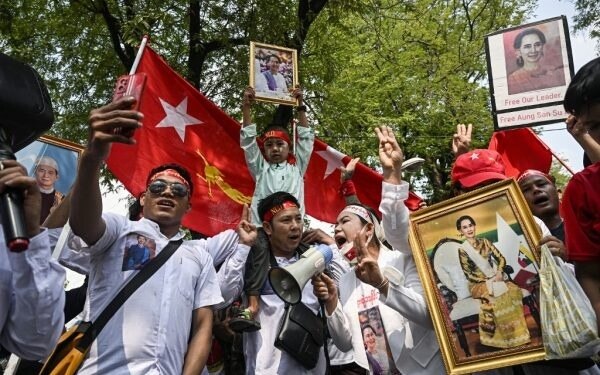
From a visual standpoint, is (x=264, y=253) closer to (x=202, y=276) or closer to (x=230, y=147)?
(x=202, y=276)

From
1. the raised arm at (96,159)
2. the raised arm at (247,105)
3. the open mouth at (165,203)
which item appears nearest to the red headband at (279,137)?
the raised arm at (247,105)

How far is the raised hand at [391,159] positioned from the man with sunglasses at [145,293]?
3.59ft

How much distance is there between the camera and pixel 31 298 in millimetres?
1873

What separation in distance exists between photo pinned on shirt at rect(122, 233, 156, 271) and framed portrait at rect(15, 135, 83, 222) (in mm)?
2354

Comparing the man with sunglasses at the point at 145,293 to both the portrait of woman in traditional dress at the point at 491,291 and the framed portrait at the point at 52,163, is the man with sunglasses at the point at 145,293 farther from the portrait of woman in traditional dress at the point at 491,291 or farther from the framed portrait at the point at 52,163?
the framed portrait at the point at 52,163

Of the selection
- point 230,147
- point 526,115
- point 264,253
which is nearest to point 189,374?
point 264,253

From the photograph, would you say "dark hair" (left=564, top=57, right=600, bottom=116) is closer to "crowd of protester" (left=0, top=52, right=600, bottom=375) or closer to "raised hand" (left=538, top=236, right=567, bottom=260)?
"crowd of protester" (left=0, top=52, right=600, bottom=375)

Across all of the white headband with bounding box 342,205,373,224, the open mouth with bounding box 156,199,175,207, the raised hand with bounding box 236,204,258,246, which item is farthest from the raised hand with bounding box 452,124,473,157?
the open mouth with bounding box 156,199,175,207

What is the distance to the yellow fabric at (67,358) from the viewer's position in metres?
2.47

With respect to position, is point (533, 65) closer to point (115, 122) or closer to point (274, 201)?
point (274, 201)

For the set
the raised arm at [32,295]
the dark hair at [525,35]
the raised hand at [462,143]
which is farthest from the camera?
the dark hair at [525,35]

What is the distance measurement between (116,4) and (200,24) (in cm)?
138

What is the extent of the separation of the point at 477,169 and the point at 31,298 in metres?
2.42

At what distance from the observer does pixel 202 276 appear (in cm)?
293
